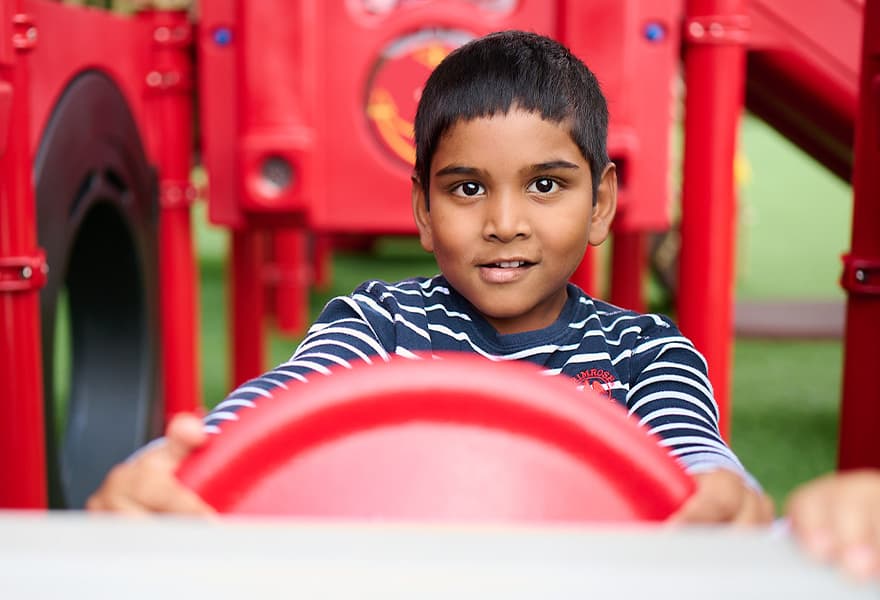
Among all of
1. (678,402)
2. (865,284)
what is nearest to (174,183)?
(865,284)

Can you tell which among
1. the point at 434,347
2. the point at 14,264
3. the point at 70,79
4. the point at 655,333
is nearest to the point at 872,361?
the point at 655,333

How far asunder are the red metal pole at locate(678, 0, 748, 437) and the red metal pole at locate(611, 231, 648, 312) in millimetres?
663

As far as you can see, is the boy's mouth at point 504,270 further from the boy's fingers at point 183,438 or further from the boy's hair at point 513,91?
the boy's fingers at point 183,438

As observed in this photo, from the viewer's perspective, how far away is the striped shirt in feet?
2.65

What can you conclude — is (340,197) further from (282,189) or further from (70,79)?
(70,79)

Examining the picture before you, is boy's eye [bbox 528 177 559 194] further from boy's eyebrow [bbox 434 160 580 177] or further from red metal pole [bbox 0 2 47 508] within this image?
red metal pole [bbox 0 2 47 508]

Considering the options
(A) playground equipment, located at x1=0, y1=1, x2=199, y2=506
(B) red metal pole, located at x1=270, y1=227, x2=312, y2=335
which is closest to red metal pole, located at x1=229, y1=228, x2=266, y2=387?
(A) playground equipment, located at x1=0, y1=1, x2=199, y2=506

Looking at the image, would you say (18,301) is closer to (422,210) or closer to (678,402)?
(422,210)

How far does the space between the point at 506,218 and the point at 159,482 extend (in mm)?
424

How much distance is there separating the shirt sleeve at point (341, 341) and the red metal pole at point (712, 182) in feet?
2.40

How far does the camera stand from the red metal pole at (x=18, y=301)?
1.17 meters

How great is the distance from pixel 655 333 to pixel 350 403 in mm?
435

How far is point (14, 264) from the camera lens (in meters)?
1.18


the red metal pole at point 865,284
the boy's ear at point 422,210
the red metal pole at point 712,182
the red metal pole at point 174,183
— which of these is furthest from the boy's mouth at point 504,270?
the red metal pole at point 174,183
